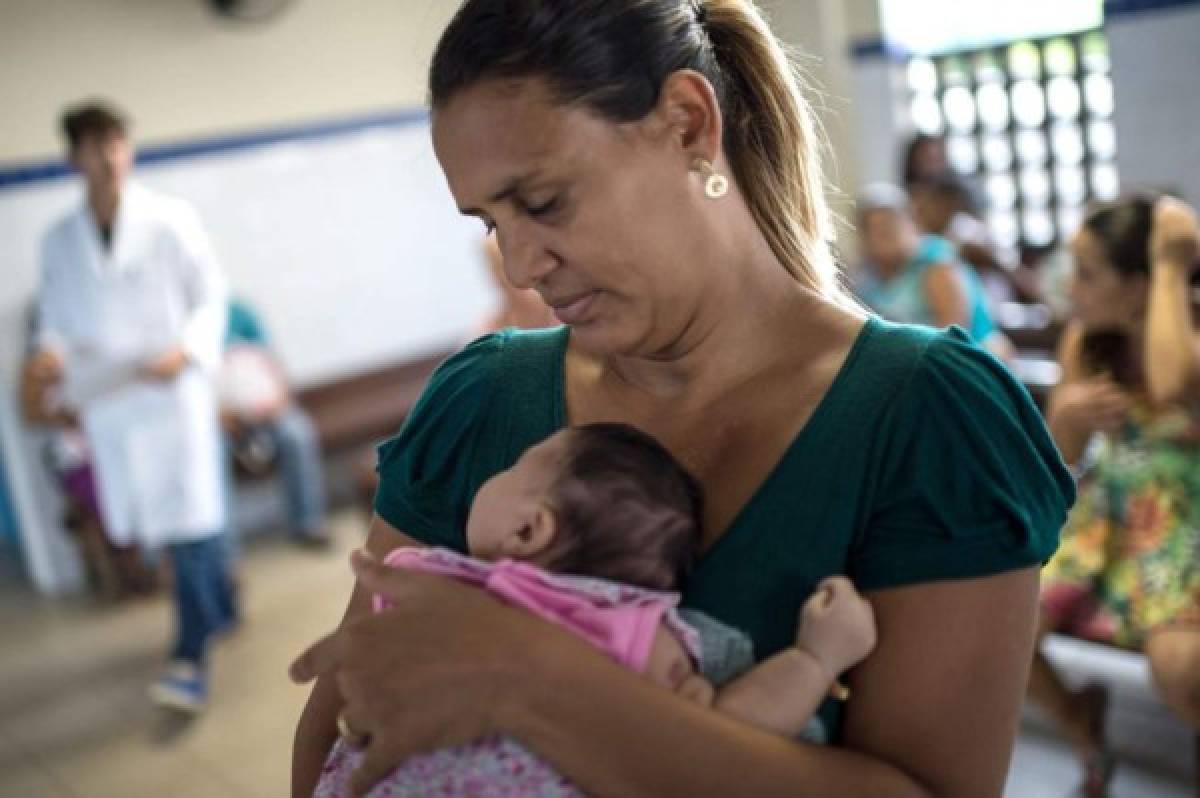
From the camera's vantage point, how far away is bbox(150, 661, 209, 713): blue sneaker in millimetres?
3848

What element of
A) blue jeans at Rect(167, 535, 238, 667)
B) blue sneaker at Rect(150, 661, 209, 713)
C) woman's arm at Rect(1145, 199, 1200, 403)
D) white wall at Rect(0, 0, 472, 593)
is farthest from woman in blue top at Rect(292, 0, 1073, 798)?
white wall at Rect(0, 0, 472, 593)

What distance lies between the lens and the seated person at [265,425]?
5.29 metres

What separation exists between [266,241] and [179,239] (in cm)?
174

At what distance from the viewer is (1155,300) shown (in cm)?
272

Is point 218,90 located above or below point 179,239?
above

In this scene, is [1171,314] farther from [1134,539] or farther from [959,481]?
[959,481]

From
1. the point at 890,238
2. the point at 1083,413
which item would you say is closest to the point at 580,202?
the point at 1083,413

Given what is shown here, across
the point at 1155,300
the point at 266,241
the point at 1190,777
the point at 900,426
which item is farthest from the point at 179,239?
the point at 900,426

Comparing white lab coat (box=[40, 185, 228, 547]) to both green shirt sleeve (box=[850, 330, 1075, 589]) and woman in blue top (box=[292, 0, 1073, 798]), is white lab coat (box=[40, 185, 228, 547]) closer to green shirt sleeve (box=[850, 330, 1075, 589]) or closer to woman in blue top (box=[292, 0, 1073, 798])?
woman in blue top (box=[292, 0, 1073, 798])

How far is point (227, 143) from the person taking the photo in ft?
18.6

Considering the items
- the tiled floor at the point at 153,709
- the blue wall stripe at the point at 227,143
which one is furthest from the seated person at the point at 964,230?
the tiled floor at the point at 153,709

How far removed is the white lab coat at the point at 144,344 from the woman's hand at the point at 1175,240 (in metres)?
2.79

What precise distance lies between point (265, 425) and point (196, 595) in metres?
1.47

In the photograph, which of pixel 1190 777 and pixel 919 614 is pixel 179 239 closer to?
pixel 1190 777
